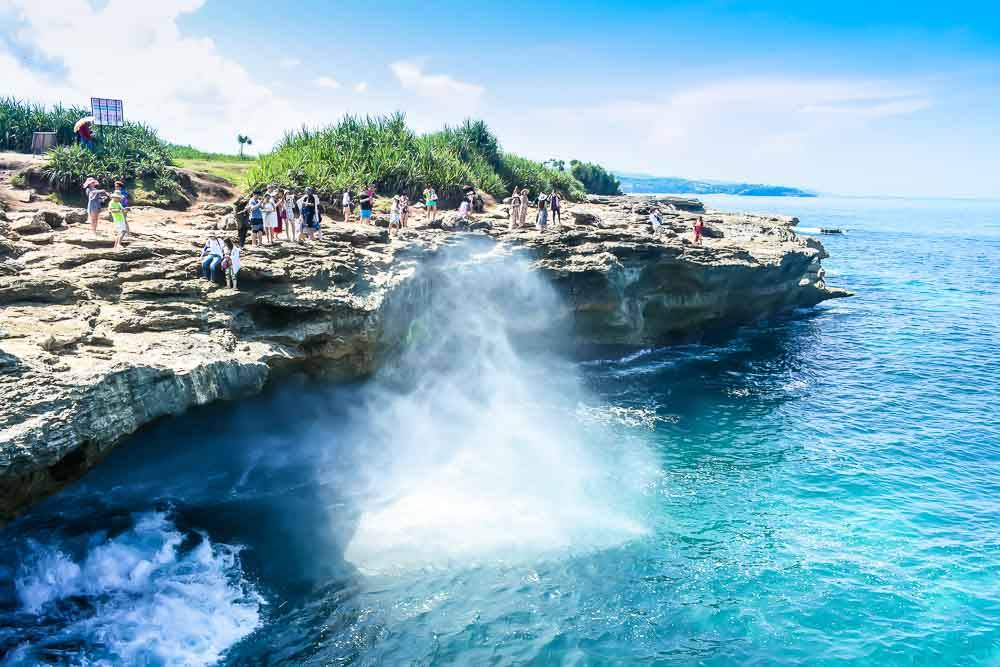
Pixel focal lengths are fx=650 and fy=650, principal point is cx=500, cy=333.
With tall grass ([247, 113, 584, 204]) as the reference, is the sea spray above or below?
below

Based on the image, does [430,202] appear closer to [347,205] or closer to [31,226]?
[347,205]

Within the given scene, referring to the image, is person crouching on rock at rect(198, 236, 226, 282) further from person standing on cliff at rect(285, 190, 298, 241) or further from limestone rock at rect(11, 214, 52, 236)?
person standing on cliff at rect(285, 190, 298, 241)

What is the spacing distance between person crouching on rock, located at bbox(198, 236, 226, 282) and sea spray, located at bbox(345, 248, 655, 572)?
636cm

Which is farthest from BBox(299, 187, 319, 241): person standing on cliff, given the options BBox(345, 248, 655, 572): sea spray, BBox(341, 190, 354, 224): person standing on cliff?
BBox(341, 190, 354, 224): person standing on cliff

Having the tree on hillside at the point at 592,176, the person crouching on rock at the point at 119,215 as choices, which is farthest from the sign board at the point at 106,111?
the tree on hillside at the point at 592,176

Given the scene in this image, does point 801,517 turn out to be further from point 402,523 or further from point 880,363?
point 880,363

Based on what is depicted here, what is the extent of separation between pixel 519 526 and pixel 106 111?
23108 mm

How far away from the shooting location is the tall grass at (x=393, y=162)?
2900 cm

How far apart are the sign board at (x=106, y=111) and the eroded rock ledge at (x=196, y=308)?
5221 millimetres

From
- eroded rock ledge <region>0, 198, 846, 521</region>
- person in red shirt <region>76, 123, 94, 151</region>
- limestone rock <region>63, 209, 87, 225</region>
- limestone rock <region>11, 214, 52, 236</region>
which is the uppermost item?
person in red shirt <region>76, 123, 94, 151</region>

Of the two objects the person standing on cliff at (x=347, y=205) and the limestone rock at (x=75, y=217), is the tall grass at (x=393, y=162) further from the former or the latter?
the limestone rock at (x=75, y=217)

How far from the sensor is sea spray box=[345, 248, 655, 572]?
15.2 m

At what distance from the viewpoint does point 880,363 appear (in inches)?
1115

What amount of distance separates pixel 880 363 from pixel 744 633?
20.3 m
